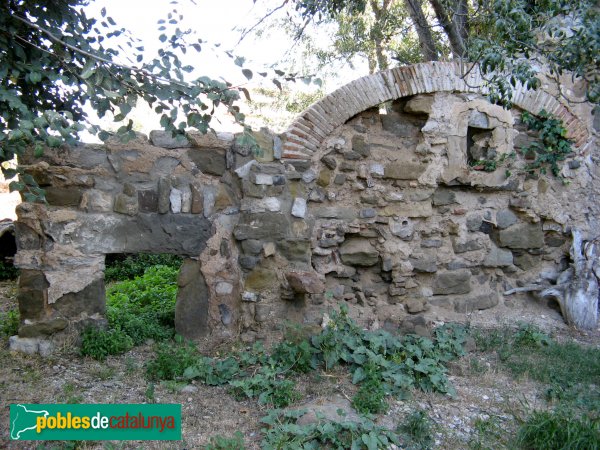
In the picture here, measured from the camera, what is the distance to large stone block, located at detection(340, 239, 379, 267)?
14.4 ft

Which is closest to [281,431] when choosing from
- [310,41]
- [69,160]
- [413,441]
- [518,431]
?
[413,441]

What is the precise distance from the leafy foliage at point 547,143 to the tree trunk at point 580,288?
72 cm

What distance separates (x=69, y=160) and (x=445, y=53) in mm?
5387

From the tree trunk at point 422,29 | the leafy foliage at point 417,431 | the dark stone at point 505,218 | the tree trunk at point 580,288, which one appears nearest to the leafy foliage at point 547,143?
the dark stone at point 505,218

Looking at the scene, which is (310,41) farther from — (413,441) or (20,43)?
(413,441)

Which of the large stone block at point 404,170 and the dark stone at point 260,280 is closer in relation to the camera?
the dark stone at point 260,280

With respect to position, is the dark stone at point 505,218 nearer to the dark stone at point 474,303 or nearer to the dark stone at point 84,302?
the dark stone at point 474,303

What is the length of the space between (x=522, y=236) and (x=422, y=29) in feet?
11.3

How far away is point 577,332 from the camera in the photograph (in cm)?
451

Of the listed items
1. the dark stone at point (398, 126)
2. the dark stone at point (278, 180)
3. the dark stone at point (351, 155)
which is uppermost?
the dark stone at point (398, 126)

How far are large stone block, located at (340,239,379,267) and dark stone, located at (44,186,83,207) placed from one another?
2092 mm

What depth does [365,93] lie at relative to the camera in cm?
419

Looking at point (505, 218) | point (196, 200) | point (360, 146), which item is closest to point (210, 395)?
point (196, 200)

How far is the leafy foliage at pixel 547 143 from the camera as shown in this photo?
466 centimetres
